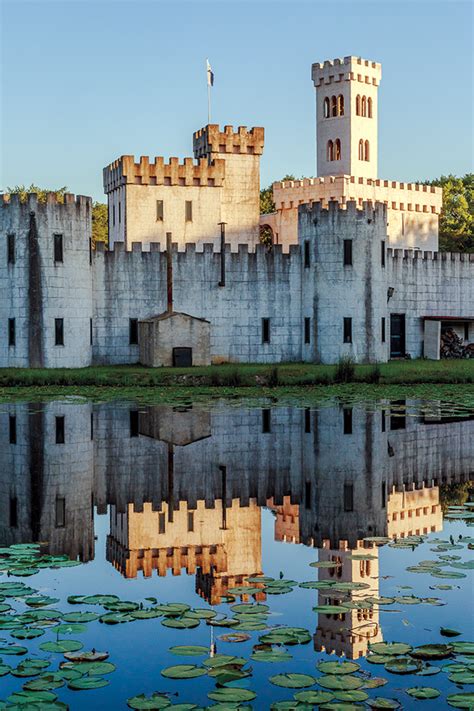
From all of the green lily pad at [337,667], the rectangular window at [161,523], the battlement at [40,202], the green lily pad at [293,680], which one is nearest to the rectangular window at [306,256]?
the battlement at [40,202]

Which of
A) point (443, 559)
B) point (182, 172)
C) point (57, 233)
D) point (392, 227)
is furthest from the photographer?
point (392, 227)

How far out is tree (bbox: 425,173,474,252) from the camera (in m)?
94.0

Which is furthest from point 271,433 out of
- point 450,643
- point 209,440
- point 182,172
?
point 182,172

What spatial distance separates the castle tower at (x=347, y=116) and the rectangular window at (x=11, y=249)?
Result: 4314cm

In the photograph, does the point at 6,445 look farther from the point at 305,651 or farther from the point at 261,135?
the point at 261,135

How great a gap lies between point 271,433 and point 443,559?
10211 millimetres

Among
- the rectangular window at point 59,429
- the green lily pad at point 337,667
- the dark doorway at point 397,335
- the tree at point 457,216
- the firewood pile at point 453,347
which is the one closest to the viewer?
the green lily pad at point 337,667

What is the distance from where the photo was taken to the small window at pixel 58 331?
41.6 metres

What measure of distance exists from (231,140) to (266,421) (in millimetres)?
39062

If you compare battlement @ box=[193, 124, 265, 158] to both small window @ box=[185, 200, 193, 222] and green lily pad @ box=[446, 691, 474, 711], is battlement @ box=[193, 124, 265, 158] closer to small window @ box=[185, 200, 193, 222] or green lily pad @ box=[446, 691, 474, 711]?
small window @ box=[185, 200, 193, 222]

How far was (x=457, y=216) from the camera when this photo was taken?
98.6m

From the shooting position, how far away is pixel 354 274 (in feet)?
144

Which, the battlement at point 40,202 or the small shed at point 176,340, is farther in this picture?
the small shed at point 176,340

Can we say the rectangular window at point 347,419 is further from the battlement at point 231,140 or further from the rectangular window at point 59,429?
the battlement at point 231,140
